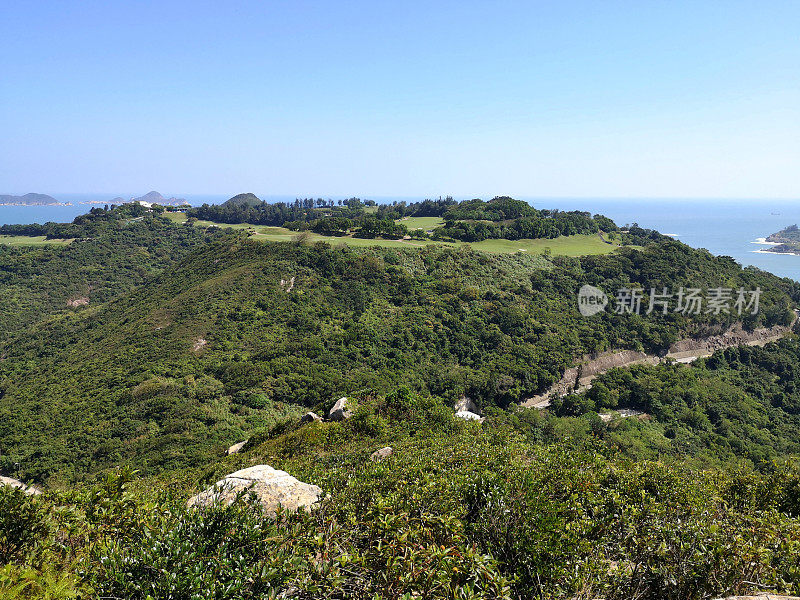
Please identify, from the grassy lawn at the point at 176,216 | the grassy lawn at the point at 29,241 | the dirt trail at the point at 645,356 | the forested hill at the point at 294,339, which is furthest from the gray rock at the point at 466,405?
the grassy lawn at the point at 176,216

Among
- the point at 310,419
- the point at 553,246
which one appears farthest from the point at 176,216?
the point at 310,419

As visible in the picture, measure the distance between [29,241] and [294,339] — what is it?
88179 millimetres

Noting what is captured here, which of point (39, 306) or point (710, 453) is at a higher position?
point (39, 306)

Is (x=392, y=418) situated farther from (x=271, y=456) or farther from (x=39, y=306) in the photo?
(x=39, y=306)

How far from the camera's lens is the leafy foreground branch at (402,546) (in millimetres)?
5309

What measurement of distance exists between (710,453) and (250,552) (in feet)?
152

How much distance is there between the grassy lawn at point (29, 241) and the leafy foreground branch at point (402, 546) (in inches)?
4152

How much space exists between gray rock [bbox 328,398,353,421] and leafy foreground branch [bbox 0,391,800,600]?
14917mm

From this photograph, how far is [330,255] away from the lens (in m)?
58.4

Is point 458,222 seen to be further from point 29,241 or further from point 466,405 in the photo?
point 29,241

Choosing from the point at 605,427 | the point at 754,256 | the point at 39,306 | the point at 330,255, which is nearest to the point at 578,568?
Answer: the point at 605,427

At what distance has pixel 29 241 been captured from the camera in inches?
3489

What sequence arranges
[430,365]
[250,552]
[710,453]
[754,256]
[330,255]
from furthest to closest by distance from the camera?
[754,256] < [330,255] < [430,365] < [710,453] < [250,552]

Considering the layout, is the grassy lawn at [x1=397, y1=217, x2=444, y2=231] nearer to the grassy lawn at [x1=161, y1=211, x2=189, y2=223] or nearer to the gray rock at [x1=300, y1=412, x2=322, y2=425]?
the gray rock at [x1=300, y1=412, x2=322, y2=425]
